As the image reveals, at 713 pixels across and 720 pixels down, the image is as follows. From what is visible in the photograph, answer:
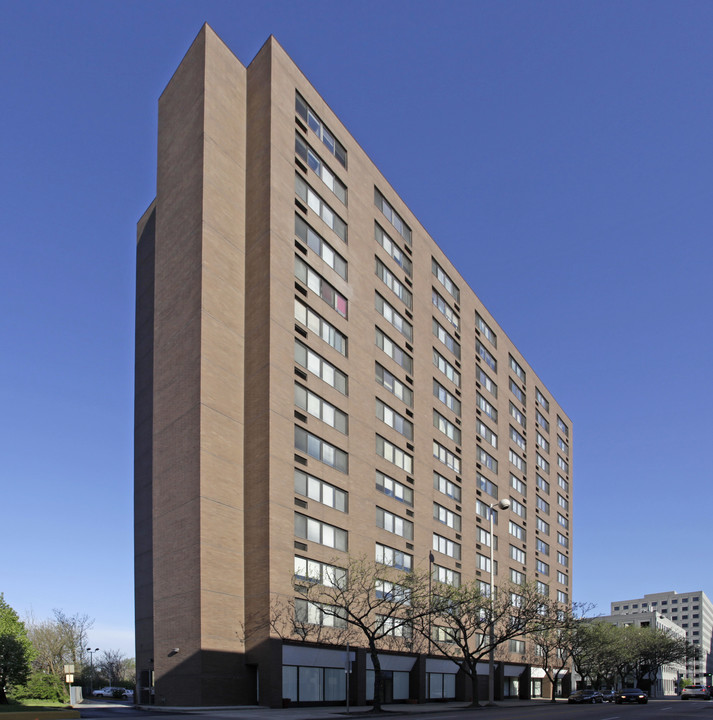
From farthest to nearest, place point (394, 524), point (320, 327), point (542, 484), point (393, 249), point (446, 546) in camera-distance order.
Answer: point (542, 484)
point (446, 546)
point (393, 249)
point (394, 524)
point (320, 327)

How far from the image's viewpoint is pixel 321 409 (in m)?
49.2

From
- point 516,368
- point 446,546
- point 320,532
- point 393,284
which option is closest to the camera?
point 320,532

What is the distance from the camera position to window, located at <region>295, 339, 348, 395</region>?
48.1 meters

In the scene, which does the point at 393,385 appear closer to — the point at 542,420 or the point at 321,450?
the point at 321,450

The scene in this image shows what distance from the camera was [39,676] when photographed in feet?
247

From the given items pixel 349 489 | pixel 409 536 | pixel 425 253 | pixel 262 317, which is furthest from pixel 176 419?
pixel 425 253

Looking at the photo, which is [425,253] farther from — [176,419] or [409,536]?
[176,419]

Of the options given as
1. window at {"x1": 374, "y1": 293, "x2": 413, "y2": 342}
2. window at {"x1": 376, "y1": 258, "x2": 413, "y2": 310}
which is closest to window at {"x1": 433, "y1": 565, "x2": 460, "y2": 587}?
window at {"x1": 374, "y1": 293, "x2": 413, "y2": 342}

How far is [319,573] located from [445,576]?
21356mm

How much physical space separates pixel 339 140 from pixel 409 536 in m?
30.4

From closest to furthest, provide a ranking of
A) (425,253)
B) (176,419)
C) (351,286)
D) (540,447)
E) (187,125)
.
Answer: (176,419) → (187,125) → (351,286) → (425,253) → (540,447)

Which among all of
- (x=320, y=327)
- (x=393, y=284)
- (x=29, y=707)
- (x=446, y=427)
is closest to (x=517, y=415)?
(x=446, y=427)

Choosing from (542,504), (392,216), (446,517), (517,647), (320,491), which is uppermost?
(392,216)

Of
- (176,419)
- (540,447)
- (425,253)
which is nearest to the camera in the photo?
(176,419)
